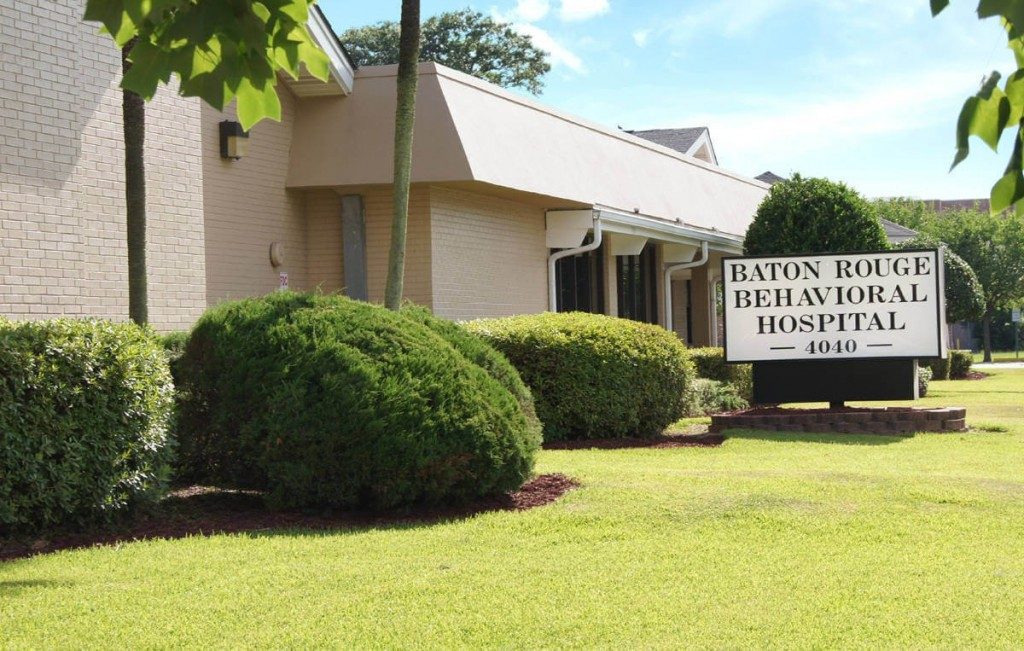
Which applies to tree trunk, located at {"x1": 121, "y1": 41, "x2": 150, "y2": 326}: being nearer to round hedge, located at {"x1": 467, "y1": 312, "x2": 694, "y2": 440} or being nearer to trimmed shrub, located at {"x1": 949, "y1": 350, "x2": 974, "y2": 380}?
round hedge, located at {"x1": 467, "y1": 312, "x2": 694, "y2": 440}

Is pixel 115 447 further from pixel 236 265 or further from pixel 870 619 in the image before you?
pixel 236 265

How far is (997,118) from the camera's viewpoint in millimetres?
3086

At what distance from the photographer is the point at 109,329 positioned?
8141mm

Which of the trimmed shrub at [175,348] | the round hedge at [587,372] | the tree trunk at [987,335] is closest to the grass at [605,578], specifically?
the trimmed shrub at [175,348]

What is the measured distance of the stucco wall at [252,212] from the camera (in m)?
15.1

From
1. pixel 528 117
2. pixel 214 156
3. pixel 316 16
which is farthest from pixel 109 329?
pixel 528 117

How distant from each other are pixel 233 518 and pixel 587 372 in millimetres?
5797

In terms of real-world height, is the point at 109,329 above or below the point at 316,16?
below

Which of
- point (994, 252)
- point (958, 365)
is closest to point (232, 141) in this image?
point (958, 365)

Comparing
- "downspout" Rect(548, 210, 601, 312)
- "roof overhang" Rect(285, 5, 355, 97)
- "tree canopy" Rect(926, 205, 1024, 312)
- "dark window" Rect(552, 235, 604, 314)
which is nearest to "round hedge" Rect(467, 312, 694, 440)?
"roof overhang" Rect(285, 5, 355, 97)

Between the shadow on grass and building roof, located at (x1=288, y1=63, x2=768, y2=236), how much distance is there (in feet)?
15.7

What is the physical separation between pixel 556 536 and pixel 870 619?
2.39 meters

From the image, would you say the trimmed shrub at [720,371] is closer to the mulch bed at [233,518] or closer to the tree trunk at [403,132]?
Result: the tree trunk at [403,132]

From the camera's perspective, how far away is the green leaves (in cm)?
392
